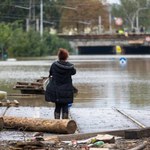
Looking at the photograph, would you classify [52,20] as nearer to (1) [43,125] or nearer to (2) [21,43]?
(2) [21,43]

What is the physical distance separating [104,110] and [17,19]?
113041 mm

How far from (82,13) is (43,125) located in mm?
131974

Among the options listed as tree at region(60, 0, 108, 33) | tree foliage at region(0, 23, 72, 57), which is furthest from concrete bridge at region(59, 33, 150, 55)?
tree foliage at region(0, 23, 72, 57)

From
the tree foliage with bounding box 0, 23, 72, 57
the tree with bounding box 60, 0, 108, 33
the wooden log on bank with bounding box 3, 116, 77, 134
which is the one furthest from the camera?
the tree with bounding box 60, 0, 108, 33

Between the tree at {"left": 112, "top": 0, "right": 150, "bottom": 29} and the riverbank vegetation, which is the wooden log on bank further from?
the tree at {"left": 112, "top": 0, "right": 150, "bottom": 29}

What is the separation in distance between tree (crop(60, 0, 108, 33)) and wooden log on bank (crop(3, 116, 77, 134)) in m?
129

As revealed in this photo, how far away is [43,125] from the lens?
1248 cm

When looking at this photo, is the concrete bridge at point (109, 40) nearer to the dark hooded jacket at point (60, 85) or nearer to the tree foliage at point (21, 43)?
the tree foliage at point (21, 43)

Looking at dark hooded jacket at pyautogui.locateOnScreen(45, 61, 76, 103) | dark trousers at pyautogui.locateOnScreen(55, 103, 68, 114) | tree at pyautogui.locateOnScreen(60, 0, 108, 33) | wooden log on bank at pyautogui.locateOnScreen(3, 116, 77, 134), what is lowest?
wooden log on bank at pyautogui.locateOnScreen(3, 116, 77, 134)

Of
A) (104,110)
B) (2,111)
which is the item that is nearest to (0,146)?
(2,111)

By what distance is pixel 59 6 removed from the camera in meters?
140

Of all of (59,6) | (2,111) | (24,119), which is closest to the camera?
(24,119)

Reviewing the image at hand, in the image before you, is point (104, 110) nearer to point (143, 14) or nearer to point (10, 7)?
point (10, 7)

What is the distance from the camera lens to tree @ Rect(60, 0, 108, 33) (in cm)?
14312
